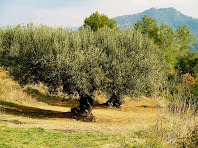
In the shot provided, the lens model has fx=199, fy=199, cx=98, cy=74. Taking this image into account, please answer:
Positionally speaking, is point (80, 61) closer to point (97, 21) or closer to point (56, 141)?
point (56, 141)

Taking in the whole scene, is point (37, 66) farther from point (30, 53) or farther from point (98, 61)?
point (98, 61)

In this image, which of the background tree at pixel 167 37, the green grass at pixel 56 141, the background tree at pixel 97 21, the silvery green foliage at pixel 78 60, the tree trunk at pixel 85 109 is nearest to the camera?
the green grass at pixel 56 141

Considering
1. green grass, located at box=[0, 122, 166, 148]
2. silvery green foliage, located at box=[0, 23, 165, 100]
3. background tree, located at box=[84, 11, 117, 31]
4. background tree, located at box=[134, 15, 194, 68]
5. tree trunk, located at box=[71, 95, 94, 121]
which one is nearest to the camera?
green grass, located at box=[0, 122, 166, 148]

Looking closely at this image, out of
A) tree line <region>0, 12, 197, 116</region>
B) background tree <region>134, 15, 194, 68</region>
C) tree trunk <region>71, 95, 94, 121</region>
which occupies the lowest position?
tree trunk <region>71, 95, 94, 121</region>

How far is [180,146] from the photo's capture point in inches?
431

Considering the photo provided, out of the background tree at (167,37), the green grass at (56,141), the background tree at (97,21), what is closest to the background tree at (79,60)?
the green grass at (56,141)

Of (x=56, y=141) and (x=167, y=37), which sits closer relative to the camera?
(x=56, y=141)

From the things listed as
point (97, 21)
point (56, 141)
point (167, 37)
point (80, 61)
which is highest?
point (97, 21)

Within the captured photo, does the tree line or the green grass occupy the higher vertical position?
the tree line

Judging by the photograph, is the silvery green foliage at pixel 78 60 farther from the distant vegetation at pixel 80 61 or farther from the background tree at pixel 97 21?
the background tree at pixel 97 21

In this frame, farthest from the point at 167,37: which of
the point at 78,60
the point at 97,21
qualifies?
the point at 78,60

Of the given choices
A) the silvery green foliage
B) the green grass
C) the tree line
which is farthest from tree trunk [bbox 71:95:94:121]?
the green grass

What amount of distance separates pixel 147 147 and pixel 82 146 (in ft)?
11.2

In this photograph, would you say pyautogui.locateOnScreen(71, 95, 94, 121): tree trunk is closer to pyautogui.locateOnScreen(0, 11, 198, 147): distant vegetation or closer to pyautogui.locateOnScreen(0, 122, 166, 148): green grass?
pyautogui.locateOnScreen(0, 11, 198, 147): distant vegetation
